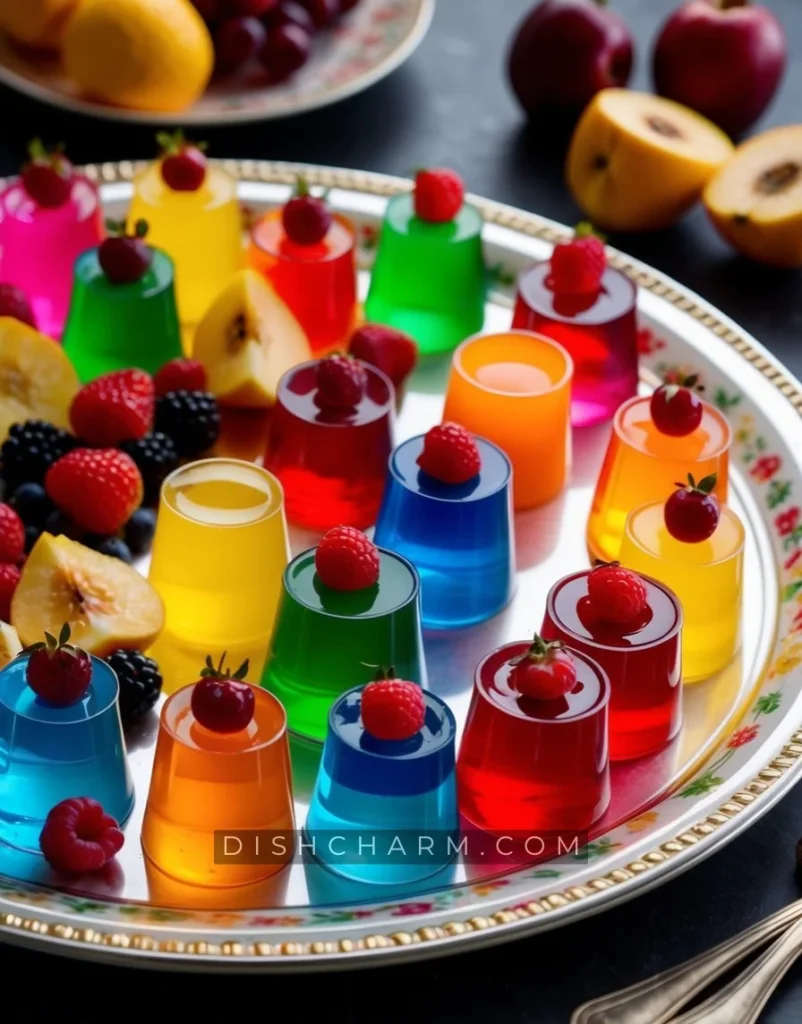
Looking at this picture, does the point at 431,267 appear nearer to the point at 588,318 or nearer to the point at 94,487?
the point at 588,318

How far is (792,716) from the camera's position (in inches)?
58.6

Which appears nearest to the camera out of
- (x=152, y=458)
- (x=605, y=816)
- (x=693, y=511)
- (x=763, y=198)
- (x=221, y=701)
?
(x=221, y=701)

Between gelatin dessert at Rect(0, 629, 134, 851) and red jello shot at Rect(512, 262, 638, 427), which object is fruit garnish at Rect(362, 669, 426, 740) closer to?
gelatin dessert at Rect(0, 629, 134, 851)

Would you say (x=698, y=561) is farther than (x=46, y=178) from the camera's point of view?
No

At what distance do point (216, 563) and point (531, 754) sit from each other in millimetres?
394

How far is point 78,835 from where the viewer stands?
4.29 ft

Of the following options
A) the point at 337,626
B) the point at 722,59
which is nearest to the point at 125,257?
the point at 337,626

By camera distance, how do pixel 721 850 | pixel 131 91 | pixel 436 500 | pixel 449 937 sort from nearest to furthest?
pixel 449 937, pixel 721 850, pixel 436 500, pixel 131 91

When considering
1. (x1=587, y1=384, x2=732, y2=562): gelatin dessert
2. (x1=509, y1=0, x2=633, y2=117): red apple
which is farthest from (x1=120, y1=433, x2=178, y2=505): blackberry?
(x1=509, y1=0, x2=633, y2=117): red apple

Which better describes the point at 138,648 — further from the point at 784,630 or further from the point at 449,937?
the point at 784,630

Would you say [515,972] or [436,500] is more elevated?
[436,500]

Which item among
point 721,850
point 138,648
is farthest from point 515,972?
point 138,648

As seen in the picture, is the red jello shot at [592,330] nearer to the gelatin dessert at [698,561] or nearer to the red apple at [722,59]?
the gelatin dessert at [698,561]

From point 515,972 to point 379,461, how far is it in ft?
2.05
